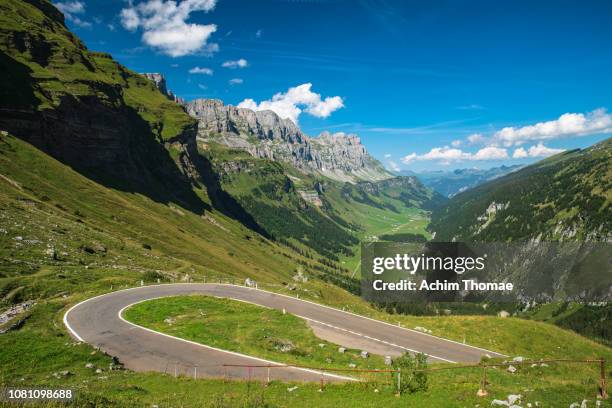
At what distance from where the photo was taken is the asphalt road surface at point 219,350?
27.7 metres

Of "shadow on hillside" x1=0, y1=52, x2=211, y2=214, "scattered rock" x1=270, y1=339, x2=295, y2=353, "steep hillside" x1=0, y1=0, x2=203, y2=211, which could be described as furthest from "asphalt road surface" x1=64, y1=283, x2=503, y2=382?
"steep hillside" x1=0, y1=0, x2=203, y2=211

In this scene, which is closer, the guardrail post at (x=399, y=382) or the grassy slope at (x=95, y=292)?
the guardrail post at (x=399, y=382)

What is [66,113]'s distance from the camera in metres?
158

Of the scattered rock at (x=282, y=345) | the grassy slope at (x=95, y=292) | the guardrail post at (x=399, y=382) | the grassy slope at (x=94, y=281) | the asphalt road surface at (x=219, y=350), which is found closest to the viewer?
the guardrail post at (x=399, y=382)

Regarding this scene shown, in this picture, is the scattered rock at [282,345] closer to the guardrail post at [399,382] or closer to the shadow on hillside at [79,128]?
the guardrail post at [399,382]

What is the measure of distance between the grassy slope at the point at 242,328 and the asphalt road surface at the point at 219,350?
1.51m

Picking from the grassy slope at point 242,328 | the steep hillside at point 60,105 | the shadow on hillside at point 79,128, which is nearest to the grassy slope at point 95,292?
the grassy slope at point 242,328

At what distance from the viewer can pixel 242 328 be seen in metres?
37.2

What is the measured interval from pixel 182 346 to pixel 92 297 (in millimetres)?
23975

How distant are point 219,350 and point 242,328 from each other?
227 inches

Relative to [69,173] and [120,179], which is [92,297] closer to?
[69,173]

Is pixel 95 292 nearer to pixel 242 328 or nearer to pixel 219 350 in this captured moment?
pixel 242 328

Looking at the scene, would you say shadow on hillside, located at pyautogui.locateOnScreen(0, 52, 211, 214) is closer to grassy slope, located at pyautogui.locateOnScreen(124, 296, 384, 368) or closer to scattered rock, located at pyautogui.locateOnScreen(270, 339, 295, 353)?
grassy slope, located at pyautogui.locateOnScreen(124, 296, 384, 368)

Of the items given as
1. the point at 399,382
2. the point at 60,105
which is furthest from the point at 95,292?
the point at 60,105
